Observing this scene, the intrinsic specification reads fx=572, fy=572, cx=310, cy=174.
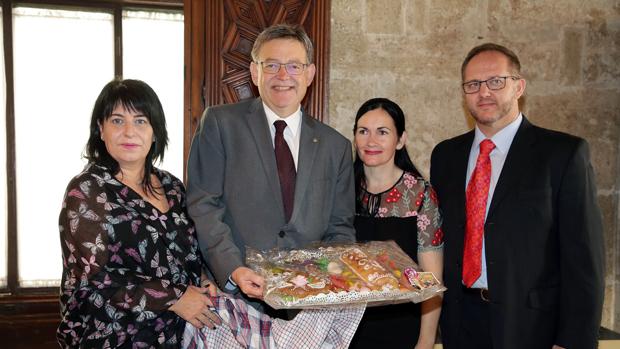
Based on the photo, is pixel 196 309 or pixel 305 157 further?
pixel 305 157

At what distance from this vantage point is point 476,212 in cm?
241

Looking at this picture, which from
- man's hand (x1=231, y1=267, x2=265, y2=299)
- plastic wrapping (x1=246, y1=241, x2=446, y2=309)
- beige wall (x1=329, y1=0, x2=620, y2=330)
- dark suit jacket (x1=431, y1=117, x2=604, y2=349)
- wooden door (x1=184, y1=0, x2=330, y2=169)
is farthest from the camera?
beige wall (x1=329, y1=0, x2=620, y2=330)

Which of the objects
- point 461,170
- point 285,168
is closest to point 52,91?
point 285,168

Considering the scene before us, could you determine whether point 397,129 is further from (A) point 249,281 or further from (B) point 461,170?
(A) point 249,281

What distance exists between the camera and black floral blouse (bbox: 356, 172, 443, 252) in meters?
2.51

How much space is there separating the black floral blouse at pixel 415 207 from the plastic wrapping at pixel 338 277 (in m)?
0.35

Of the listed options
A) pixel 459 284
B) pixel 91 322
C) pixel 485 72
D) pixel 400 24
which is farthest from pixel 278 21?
pixel 91 322

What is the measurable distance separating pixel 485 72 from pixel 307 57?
29.7 inches

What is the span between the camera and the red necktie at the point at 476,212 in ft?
7.86

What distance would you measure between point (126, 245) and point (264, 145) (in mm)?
683

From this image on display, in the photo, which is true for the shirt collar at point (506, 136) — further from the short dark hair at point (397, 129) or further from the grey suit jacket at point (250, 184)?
the grey suit jacket at point (250, 184)

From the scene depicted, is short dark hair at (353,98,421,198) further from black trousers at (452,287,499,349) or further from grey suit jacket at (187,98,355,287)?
black trousers at (452,287,499,349)

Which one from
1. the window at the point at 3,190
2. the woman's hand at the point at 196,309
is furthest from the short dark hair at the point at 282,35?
the window at the point at 3,190

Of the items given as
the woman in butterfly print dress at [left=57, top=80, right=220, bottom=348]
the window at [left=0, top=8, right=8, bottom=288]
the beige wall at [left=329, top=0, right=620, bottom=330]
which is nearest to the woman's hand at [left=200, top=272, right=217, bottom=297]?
the woman in butterfly print dress at [left=57, top=80, right=220, bottom=348]
